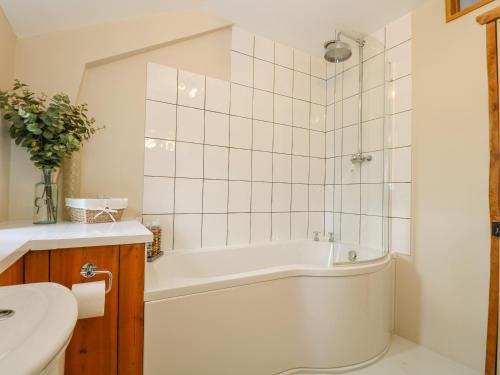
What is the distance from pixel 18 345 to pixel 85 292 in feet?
1.75

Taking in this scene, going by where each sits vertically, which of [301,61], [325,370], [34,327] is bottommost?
[325,370]

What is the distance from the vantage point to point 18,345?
0.36m

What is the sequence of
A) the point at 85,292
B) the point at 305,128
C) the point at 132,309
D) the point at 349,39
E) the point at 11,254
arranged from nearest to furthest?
the point at 11,254 → the point at 85,292 → the point at 132,309 → the point at 349,39 → the point at 305,128

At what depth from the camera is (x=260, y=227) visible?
2.04m

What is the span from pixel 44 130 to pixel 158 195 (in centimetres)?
68

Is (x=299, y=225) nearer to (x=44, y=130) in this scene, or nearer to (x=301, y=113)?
(x=301, y=113)

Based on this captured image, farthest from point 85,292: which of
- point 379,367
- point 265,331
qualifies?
point 379,367

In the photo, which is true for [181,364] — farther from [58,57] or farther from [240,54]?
[240,54]

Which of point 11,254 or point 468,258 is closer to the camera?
point 11,254

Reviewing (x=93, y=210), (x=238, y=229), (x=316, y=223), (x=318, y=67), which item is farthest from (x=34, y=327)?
(x=318, y=67)

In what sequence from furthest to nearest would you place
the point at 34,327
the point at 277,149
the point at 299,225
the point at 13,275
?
the point at 299,225
the point at 277,149
the point at 13,275
the point at 34,327

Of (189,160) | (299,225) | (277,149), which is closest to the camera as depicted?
(189,160)

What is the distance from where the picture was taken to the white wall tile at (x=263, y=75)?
2.03m

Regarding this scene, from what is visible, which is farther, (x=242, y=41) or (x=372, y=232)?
(x=242, y=41)
